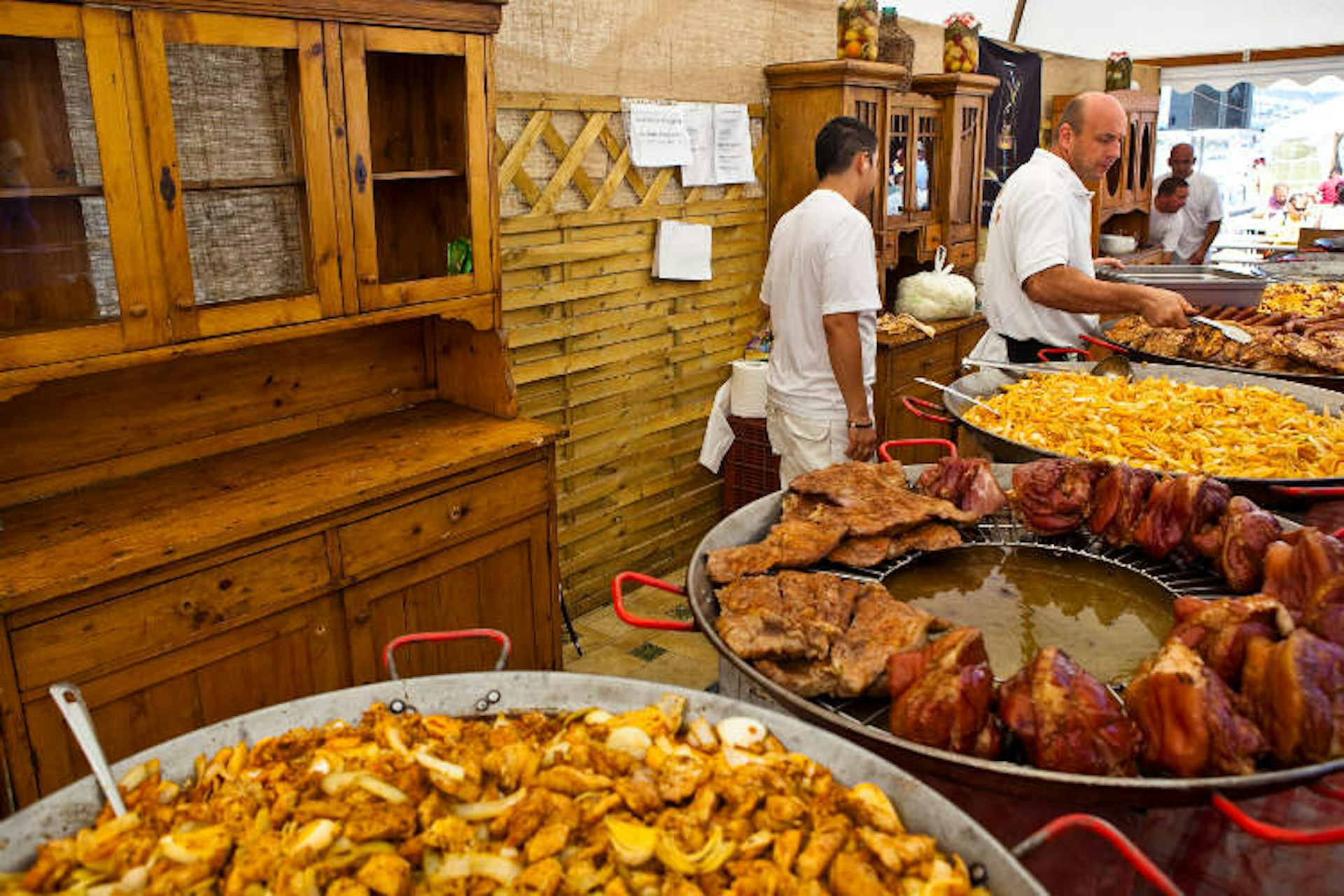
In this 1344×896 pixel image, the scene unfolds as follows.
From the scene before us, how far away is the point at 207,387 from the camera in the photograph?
3115 mm

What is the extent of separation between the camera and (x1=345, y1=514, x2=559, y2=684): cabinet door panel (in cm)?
303

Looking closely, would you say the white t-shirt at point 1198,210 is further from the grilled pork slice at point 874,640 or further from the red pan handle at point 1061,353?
the grilled pork slice at point 874,640

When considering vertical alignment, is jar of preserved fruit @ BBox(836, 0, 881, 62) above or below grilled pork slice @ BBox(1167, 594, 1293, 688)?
above

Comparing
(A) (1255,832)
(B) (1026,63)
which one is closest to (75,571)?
(A) (1255,832)

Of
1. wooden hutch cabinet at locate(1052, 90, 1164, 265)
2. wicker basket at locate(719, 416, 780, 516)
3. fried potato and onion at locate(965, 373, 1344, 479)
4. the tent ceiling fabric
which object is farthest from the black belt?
wooden hutch cabinet at locate(1052, 90, 1164, 265)

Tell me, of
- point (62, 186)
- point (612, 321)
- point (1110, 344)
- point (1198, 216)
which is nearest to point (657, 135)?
point (612, 321)

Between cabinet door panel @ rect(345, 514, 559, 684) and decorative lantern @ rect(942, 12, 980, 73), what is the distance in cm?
442

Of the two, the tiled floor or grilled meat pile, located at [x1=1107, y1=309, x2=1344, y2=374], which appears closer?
grilled meat pile, located at [x1=1107, y1=309, x2=1344, y2=374]

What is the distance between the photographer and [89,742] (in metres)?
1.34

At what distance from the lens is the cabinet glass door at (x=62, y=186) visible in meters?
2.30

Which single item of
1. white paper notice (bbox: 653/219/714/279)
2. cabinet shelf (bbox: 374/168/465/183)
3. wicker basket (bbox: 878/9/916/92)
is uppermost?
wicker basket (bbox: 878/9/916/92)

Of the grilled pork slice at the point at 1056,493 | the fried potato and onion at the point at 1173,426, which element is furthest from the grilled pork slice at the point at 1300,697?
the fried potato and onion at the point at 1173,426

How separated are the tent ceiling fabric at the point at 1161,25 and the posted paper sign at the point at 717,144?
290cm

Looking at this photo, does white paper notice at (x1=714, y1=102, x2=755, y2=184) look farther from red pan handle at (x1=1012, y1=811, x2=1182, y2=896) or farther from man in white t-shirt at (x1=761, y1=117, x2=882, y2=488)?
red pan handle at (x1=1012, y1=811, x2=1182, y2=896)
